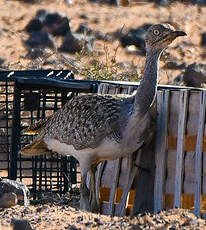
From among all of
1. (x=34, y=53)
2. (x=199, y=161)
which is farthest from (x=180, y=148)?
(x=34, y=53)

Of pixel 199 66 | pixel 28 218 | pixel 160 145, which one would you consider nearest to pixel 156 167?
pixel 160 145

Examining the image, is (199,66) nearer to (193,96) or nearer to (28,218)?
(193,96)

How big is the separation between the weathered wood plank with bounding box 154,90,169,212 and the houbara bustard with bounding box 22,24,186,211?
0.40 feet

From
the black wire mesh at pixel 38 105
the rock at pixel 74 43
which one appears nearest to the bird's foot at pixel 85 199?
the black wire mesh at pixel 38 105

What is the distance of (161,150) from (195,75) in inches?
380

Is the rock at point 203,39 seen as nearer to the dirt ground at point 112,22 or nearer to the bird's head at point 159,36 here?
the dirt ground at point 112,22

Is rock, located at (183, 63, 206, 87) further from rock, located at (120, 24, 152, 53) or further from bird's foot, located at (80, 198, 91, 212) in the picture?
bird's foot, located at (80, 198, 91, 212)

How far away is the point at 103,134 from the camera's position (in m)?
8.81

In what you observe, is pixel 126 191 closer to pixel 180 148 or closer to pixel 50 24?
pixel 180 148

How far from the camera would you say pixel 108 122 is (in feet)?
28.8

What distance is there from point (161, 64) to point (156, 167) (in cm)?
1221

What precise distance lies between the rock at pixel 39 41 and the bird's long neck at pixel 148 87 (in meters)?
12.6

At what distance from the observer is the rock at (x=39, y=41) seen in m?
21.6

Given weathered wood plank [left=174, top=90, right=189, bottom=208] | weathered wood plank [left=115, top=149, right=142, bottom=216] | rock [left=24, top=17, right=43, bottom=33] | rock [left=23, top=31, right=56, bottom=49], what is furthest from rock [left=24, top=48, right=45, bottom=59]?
weathered wood plank [left=174, top=90, right=189, bottom=208]
